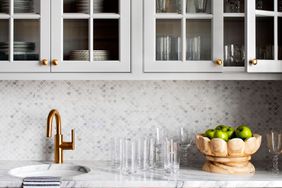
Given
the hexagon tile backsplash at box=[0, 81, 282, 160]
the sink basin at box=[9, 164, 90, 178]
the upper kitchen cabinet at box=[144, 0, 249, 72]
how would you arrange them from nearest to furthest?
1. the upper kitchen cabinet at box=[144, 0, 249, 72]
2. the sink basin at box=[9, 164, 90, 178]
3. the hexagon tile backsplash at box=[0, 81, 282, 160]

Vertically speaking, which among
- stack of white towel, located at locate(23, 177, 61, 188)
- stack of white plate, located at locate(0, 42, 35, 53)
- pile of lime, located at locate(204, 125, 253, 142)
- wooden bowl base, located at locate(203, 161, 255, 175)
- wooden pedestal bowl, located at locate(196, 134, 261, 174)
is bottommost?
stack of white towel, located at locate(23, 177, 61, 188)

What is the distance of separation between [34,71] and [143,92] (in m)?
0.69

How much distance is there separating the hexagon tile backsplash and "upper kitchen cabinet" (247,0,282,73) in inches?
16.2

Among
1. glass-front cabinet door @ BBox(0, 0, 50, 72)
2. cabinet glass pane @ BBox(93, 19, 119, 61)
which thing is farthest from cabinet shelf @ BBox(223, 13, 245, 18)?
glass-front cabinet door @ BBox(0, 0, 50, 72)

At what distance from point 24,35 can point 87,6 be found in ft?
1.23

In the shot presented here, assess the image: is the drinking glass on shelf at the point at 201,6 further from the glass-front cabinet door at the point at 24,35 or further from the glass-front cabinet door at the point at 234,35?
the glass-front cabinet door at the point at 24,35

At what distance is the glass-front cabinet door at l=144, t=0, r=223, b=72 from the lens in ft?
8.14

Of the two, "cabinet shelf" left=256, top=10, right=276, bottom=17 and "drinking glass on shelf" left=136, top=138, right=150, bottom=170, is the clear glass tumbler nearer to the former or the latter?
"cabinet shelf" left=256, top=10, right=276, bottom=17

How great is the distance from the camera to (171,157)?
8.07 feet

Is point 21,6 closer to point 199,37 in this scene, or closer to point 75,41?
point 75,41

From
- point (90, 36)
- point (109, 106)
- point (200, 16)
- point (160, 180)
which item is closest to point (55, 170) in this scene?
point (109, 106)

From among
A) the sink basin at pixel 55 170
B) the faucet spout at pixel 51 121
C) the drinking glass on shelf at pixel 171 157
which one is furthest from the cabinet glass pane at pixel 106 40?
the sink basin at pixel 55 170

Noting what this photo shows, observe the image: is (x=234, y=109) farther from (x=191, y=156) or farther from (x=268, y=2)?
(x=268, y=2)

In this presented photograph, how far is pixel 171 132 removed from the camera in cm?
286
